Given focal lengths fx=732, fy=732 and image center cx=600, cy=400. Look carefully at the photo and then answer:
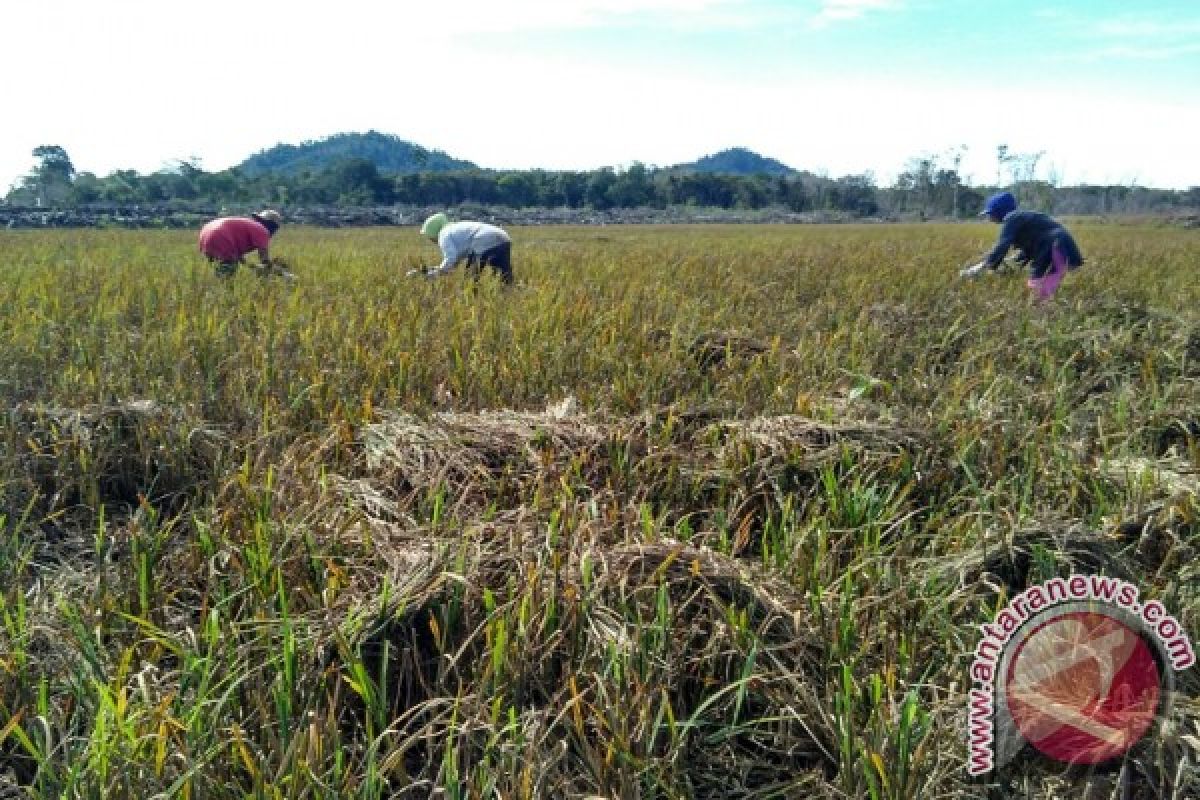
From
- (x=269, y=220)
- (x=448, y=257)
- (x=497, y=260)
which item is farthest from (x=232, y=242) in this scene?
(x=497, y=260)

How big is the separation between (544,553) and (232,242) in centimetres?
629

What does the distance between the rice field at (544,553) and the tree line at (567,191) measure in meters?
48.1

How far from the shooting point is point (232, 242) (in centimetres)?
683

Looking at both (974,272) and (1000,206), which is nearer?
(1000,206)

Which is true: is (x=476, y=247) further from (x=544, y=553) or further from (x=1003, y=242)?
(x=544, y=553)

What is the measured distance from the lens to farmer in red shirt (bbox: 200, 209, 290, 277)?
6770 mm

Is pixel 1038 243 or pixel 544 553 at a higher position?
pixel 1038 243

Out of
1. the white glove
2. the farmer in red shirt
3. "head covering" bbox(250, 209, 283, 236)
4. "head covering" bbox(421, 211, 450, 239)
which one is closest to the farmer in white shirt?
"head covering" bbox(421, 211, 450, 239)

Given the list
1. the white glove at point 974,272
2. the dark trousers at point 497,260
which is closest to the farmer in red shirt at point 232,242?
the dark trousers at point 497,260

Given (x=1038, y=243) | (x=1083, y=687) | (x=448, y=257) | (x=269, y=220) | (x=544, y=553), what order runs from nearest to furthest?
(x=1083, y=687) → (x=544, y=553) → (x=1038, y=243) → (x=448, y=257) → (x=269, y=220)

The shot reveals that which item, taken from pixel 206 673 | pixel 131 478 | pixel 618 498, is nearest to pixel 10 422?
pixel 131 478

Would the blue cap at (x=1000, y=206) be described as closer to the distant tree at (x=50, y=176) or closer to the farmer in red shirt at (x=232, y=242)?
the farmer in red shirt at (x=232, y=242)

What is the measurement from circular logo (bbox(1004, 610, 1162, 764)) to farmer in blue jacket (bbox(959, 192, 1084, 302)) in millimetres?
5474

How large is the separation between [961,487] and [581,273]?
551 cm
